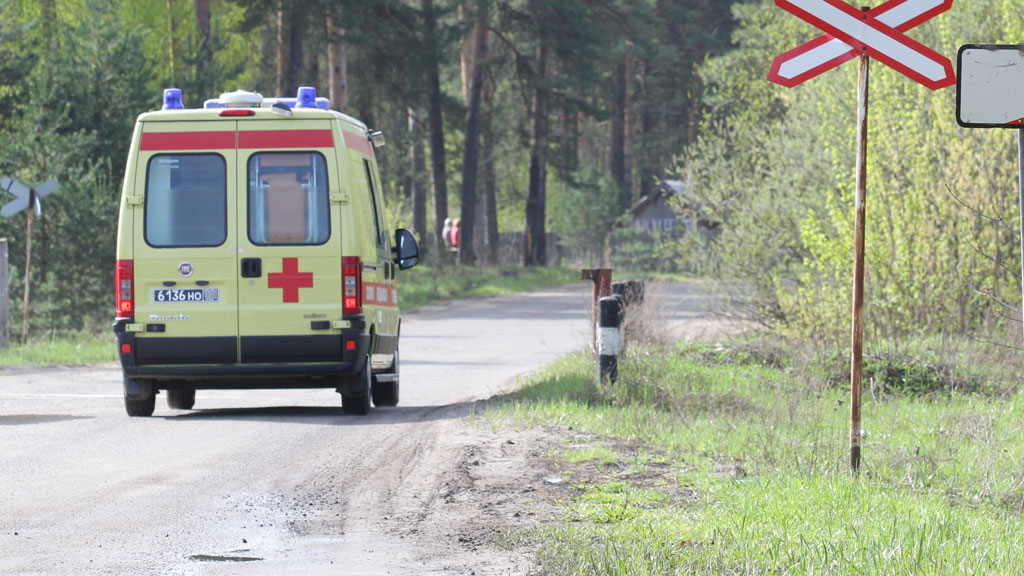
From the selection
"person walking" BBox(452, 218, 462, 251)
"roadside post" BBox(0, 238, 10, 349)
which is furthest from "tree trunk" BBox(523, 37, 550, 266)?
"roadside post" BBox(0, 238, 10, 349)

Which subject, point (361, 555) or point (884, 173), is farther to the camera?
point (884, 173)

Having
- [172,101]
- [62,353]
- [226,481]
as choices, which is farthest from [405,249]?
[62,353]

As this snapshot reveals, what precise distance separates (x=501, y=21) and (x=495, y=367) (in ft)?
98.3

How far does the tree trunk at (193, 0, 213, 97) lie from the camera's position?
29.6 m

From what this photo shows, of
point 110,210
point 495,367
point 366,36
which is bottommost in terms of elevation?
point 495,367

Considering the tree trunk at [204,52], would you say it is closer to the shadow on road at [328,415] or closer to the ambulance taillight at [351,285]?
the shadow on road at [328,415]

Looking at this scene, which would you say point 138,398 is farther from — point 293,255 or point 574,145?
point 574,145

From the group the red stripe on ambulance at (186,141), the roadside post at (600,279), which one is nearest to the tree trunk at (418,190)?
the roadside post at (600,279)

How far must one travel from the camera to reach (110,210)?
24.7 metres

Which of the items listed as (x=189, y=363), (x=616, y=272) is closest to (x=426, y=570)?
(x=189, y=363)

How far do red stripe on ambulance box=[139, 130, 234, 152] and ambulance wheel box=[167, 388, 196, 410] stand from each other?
245 cm

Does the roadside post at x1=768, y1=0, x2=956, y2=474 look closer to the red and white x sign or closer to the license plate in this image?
the red and white x sign

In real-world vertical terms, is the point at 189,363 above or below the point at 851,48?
below

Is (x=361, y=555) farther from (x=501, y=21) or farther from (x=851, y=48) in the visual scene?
(x=501, y=21)
